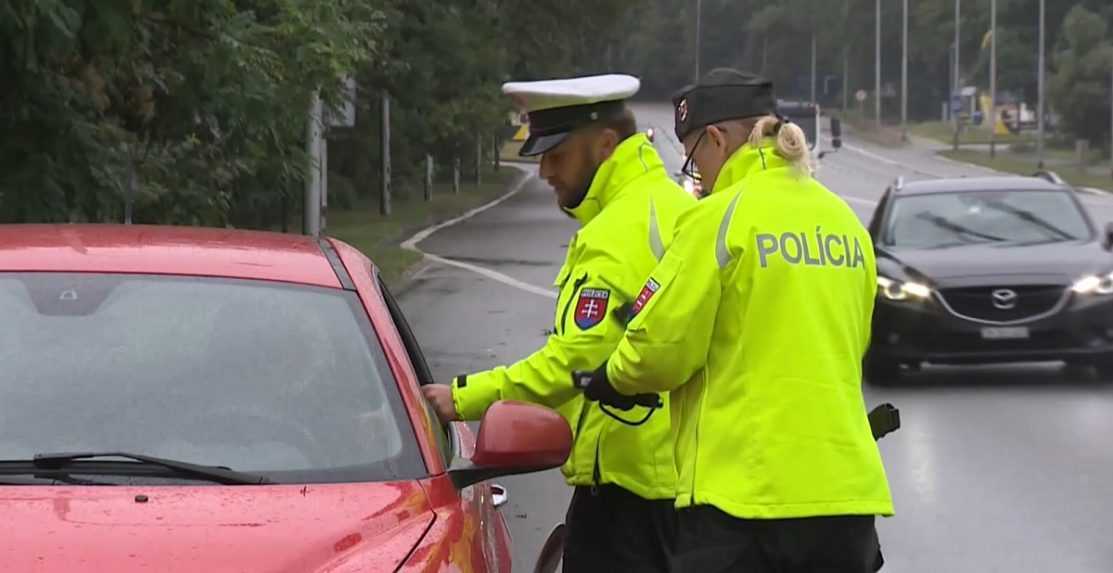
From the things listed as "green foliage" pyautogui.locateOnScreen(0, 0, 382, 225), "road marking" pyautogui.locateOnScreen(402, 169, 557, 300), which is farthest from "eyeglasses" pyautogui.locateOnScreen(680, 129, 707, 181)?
"road marking" pyautogui.locateOnScreen(402, 169, 557, 300)

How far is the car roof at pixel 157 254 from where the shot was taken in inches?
190

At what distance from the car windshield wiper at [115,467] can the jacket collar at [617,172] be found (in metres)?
1.18

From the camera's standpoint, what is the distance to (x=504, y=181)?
225ft

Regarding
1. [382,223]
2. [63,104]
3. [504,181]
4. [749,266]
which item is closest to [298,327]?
[749,266]

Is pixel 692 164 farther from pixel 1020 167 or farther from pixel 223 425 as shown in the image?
pixel 1020 167

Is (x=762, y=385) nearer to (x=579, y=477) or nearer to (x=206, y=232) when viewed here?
(x=579, y=477)

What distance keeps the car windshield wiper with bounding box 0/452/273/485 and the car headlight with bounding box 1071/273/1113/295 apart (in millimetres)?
10822

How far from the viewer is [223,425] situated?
447cm

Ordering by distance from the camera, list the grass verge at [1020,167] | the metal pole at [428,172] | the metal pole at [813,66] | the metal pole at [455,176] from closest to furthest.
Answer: the metal pole at [428,172]
the metal pole at [455,176]
the grass verge at [1020,167]
the metal pole at [813,66]

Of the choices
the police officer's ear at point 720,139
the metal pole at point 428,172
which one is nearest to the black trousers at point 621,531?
the police officer's ear at point 720,139

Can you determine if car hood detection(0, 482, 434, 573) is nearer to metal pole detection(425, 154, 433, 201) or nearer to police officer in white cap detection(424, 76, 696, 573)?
police officer in white cap detection(424, 76, 696, 573)

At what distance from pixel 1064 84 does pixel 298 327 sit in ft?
289

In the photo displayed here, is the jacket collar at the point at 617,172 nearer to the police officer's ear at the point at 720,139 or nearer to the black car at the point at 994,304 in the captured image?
the police officer's ear at the point at 720,139

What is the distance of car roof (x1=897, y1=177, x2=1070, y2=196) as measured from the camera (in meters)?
16.0
